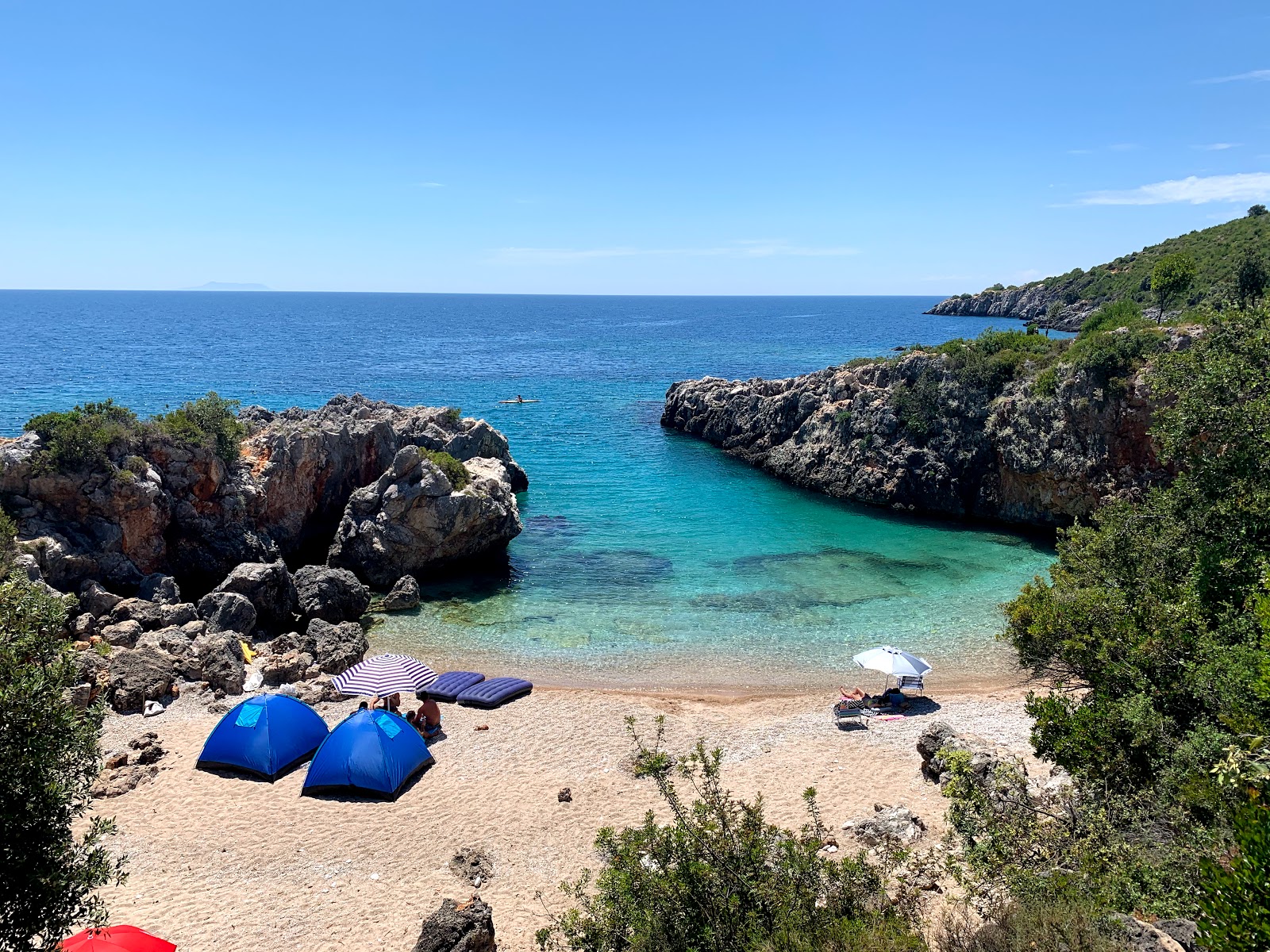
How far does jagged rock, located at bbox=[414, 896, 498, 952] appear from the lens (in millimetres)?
10453

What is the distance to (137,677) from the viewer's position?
63.0ft

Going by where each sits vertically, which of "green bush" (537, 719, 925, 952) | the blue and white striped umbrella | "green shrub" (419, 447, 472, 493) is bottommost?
the blue and white striped umbrella

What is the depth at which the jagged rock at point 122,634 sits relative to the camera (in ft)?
68.7

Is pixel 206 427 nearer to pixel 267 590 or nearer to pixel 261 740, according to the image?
pixel 267 590

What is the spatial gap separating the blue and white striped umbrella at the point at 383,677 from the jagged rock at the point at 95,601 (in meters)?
7.78

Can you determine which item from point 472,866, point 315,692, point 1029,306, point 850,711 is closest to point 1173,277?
point 850,711

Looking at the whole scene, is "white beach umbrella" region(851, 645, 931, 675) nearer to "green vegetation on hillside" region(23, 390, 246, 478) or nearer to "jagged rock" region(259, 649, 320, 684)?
"jagged rock" region(259, 649, 320, 684)

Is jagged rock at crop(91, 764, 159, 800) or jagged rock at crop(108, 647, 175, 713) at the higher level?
jagged rock at crop(108, 647, 175, 713)

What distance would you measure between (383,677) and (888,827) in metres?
12.8

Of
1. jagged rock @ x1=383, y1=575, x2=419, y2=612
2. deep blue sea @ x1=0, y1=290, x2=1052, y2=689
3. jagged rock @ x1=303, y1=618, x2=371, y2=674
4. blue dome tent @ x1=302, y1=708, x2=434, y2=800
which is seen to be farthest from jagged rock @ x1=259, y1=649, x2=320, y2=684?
blue dome tent @ x1=302, y1=708, x2=434, y2=800

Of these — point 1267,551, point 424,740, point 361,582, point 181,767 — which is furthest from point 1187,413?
point 361,582

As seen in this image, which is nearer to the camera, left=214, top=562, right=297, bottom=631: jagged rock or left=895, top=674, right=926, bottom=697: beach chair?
left=895, top=674, right=926, bottom=697: beach chair

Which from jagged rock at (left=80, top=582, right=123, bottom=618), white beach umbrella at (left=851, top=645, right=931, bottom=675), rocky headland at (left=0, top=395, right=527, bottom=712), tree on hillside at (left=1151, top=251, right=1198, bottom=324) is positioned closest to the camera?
white beach umbrella at (left=851, top=645, right=931, bottom=675)

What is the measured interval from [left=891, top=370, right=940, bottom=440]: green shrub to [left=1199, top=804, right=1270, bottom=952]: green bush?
37684 millimetres
